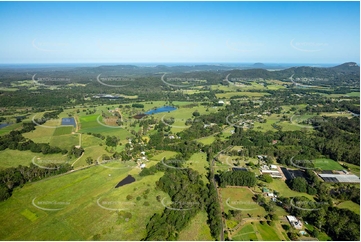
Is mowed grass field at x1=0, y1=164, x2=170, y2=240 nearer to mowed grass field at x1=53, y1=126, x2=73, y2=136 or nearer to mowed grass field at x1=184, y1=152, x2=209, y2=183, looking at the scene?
mowed grass field at x1=184, y1=152, x2=209, y2=183

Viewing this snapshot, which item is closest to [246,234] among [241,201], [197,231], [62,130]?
[197,231]

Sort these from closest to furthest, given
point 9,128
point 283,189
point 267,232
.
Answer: point 267,232, point 283,189, point 9,128

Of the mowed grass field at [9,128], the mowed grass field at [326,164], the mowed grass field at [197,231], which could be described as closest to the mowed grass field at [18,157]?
the mowed grass field at [9,128]

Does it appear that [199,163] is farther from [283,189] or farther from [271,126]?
[271,126]

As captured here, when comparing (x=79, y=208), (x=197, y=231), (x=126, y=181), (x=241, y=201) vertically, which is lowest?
(x=197, y=231)

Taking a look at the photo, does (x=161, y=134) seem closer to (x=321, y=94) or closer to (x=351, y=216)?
(x=351, y=216)

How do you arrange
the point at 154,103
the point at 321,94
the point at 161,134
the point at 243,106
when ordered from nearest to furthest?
the point at 161,134 → the point at 243,106 → the point at 154,103 → the point at 321,94

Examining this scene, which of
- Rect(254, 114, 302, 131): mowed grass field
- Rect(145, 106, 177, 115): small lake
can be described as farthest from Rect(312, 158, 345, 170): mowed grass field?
Rect(145, 106, 177, 115): small lake

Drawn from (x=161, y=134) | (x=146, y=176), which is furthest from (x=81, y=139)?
(x=146, y=176)
